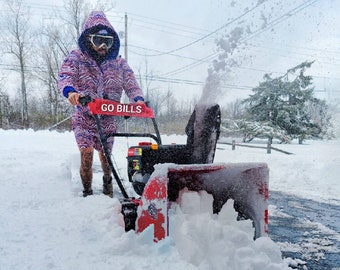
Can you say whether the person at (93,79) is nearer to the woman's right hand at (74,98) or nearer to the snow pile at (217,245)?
the woman's right hand at (74,98)

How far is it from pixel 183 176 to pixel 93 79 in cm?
177

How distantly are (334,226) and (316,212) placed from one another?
764mm

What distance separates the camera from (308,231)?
3992 millimetres

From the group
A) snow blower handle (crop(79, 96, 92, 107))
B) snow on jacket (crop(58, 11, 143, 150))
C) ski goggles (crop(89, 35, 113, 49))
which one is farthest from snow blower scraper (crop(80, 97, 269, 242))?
ski goggles (crop(89, 35, 113, 49))

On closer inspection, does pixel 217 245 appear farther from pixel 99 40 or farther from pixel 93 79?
pixel 99 40

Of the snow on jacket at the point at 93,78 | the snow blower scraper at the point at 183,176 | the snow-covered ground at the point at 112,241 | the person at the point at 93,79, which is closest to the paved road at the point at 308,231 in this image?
the snow-covered ground at the point at 112,241

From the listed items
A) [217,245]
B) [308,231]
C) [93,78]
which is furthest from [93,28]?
[308,231]

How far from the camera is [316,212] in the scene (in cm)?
504

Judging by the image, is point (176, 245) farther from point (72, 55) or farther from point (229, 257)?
point (72, 55)

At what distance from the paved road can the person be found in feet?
6.92

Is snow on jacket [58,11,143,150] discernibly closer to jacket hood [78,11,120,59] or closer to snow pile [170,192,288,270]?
jacket hood [78,11,120,59]

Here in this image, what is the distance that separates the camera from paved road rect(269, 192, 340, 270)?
A: 313 cm

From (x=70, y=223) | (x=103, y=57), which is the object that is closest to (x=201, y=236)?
(x=70, y=223)

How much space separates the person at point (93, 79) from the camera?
380 cm
